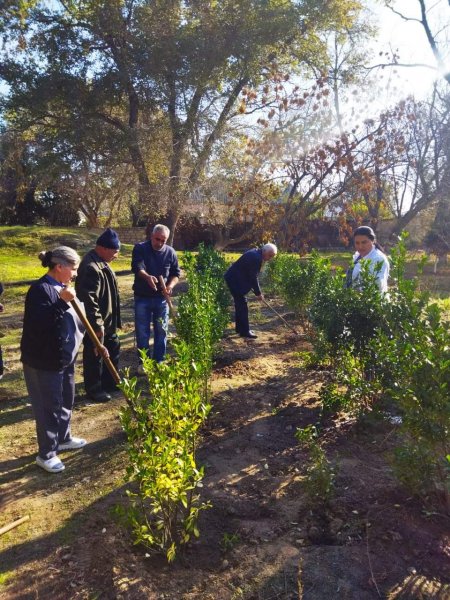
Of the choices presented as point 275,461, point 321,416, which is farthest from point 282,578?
Result: point 321,416

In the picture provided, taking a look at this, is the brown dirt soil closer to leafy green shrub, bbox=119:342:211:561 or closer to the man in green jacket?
leafy green shrub, bbox=119:342:211:561

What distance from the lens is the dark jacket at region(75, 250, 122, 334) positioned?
4.44 meters

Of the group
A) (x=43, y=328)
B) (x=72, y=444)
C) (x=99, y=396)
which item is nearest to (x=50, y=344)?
(x=43, y=328)

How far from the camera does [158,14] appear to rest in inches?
483

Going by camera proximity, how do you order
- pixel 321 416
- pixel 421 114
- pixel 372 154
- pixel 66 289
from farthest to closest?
pixel 421 114
pixel 372 154
pixel 321 416
pixel 66 289

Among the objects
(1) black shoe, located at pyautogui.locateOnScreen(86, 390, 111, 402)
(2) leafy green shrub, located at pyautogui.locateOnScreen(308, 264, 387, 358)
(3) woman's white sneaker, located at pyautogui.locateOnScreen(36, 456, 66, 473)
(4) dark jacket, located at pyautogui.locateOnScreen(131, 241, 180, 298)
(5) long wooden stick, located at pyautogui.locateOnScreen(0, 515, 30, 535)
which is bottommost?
(5) long wooden stick, located at pyautogui.locateOnScreen(0, 515, 30, 535)

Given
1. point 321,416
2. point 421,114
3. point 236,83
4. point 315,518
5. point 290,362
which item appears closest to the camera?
point 315,518

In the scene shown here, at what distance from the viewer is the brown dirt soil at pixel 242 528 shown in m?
2.35

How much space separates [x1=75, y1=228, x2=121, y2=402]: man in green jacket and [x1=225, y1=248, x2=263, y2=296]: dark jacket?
283cm

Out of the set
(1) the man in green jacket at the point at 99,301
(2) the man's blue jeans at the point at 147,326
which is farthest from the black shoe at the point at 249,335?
(1) the man in green jacket at the point at 99,301

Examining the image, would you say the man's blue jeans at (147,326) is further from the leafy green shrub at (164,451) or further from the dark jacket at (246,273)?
the leafy green shrub at (164,451)

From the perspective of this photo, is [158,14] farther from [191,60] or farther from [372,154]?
[372,154]

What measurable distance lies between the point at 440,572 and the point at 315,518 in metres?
0.72

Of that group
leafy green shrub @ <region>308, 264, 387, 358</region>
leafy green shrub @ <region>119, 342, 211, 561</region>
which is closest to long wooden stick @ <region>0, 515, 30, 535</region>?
leafy green shrub @ <region>119, 342, 211, 561</region>
